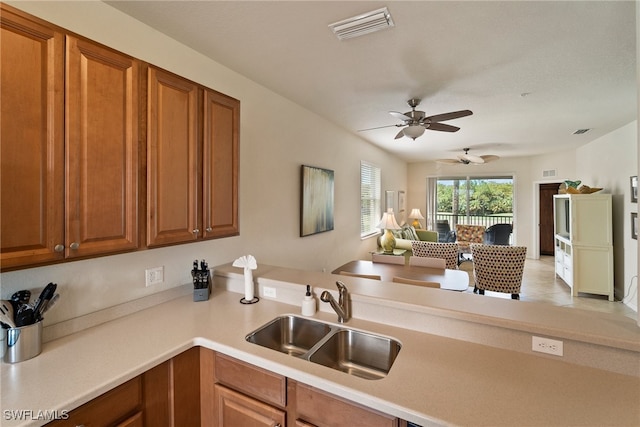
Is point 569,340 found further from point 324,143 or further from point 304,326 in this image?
point 324,143

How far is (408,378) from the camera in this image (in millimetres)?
1038

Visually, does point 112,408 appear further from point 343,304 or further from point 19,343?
point 343,304

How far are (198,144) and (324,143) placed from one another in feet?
7.99

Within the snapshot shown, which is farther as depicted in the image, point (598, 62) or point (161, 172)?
point (598, 62)

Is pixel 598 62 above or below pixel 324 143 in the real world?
above

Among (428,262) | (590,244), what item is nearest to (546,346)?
(428,262)

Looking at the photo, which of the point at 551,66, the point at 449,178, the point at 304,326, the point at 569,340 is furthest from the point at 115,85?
the point at 449,178

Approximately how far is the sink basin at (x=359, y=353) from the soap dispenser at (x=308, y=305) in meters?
0.22

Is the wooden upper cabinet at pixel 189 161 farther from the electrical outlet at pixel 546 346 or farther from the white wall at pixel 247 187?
the electrical outlet at pixel 546 346

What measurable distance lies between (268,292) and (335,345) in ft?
2.08

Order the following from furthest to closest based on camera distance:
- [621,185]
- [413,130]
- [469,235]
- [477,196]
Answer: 1. [477,196]
2. [469,235]
3. [621,185]
4. [413,130]

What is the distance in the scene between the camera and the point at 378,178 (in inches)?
233

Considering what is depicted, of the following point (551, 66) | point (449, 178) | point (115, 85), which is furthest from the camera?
point (449, 178)

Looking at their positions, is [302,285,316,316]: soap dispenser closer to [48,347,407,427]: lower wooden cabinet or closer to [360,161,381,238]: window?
[48,347,407,427]: lower wooden cabinet
